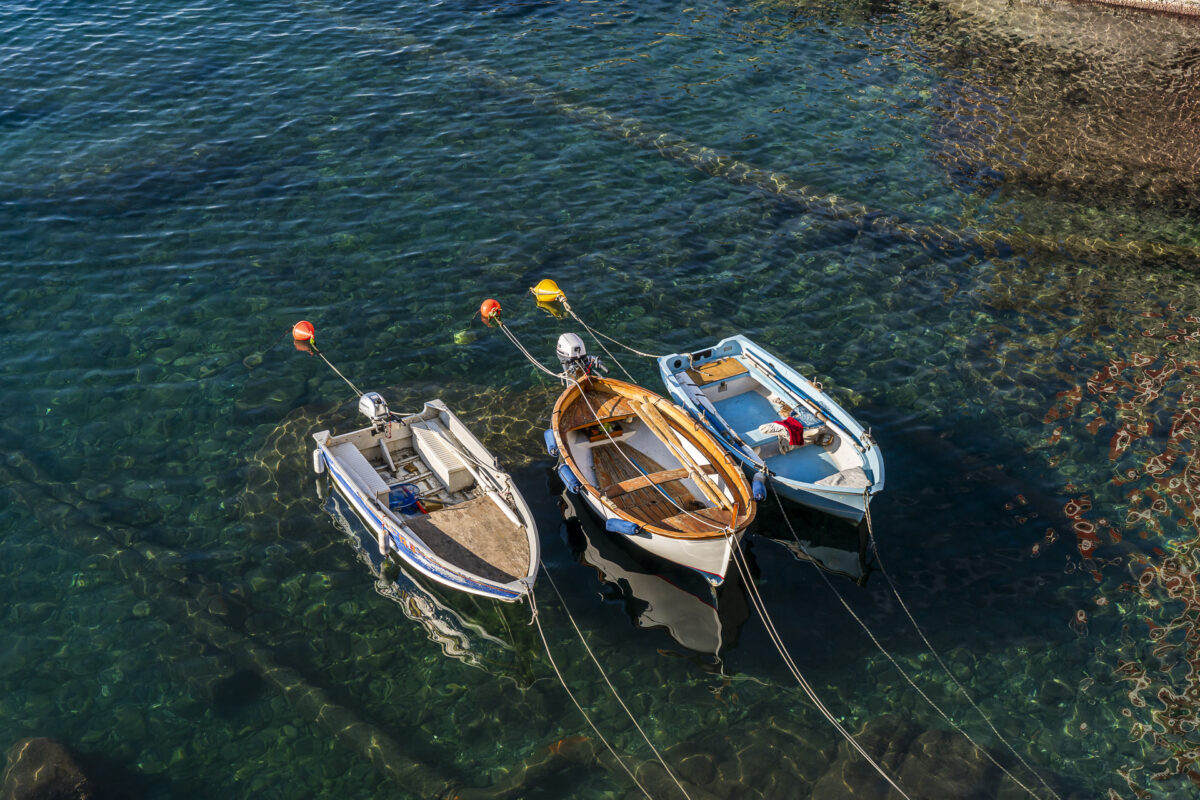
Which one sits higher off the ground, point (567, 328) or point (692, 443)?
point (692, 443)

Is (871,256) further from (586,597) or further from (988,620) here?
(586,597)

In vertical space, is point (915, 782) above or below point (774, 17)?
below

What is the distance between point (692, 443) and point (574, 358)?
4.08 meters

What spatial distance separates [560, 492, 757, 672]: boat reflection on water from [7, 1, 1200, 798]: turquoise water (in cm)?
36

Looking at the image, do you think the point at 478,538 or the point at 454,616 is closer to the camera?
the point at 454,616

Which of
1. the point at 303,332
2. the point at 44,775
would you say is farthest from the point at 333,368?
the point at 44,775

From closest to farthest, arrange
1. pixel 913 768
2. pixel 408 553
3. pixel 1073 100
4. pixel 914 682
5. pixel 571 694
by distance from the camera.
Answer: pixel 913 768
pixel 571 694
pixel 914 682
pixel 408 553
pixel 1073 100

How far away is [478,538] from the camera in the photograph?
74.8 feet

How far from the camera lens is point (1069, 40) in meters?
50.2

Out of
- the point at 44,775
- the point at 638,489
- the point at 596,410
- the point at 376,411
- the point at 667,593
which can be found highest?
the point at 376,411

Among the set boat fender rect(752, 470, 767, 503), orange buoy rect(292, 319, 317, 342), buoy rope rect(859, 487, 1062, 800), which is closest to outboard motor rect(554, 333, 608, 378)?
boat fender rect(752, 470, 767, 503)

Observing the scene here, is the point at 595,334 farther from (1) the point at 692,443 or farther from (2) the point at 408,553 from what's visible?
(2) the point at 408,553

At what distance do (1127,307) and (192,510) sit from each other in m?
29.7

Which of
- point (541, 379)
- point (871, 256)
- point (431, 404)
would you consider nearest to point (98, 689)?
point (431, 404)
